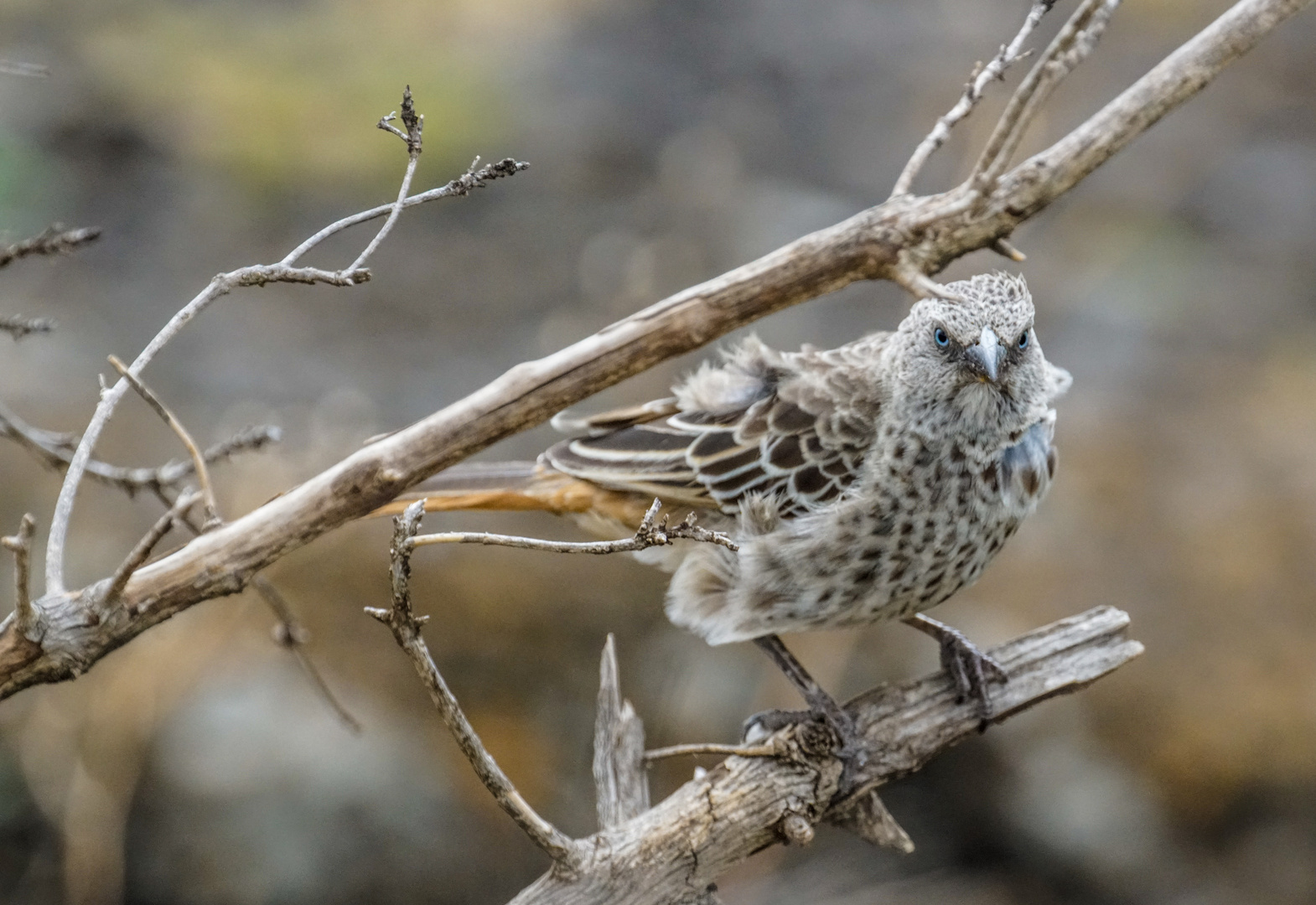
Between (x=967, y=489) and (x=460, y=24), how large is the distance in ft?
18.9

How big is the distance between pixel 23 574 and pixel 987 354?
7.27ft

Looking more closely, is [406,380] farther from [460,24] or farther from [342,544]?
[460,24]

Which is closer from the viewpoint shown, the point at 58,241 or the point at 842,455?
the point at 58,241

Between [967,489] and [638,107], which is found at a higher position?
[638,107]

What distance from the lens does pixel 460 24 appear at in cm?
780

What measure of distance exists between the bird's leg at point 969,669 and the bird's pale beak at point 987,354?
810 millimetres

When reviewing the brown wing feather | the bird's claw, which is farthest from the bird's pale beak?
the bird's claw

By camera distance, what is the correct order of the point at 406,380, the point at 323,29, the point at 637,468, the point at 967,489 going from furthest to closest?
the point at 323,29 < the point at 406,380 < the point at 637,468 < the point at 967,489

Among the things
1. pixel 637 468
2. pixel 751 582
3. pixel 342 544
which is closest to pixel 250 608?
pixel 342 544

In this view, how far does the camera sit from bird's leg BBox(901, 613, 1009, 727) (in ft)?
11.1

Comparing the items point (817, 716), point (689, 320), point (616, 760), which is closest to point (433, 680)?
point (689, 320)

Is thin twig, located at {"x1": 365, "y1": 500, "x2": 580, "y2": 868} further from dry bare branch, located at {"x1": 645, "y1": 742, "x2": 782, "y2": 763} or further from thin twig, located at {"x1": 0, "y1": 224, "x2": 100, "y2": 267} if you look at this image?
thin twig, located at {"x1": 0, "y1": 224, "x2": 100, "y2": 267}

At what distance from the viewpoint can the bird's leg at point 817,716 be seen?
324 centimetres

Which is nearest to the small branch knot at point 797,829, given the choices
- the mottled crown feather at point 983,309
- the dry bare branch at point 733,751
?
the dry bare branch at point 733,751
